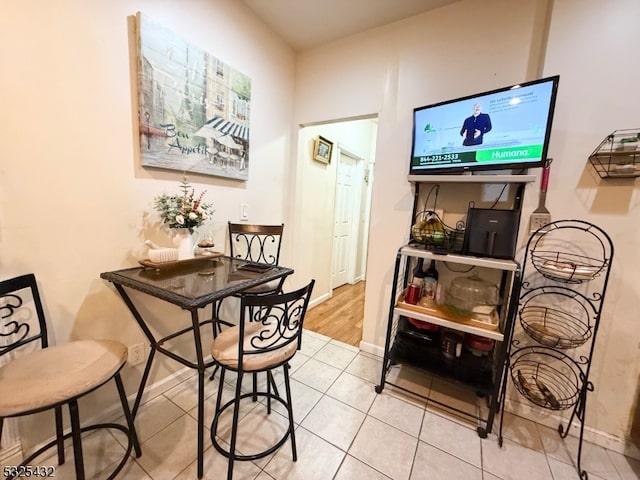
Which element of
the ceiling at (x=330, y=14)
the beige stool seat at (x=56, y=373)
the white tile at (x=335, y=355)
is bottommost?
the white tile at (x=335, y=355)

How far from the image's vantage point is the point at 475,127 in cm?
156

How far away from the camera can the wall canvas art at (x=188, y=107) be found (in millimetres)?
1428

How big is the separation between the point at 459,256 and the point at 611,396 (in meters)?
1.15

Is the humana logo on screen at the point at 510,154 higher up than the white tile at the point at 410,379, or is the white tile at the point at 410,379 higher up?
the humana logo on screen at the point at 510,154

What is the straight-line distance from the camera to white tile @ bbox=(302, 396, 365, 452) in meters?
1.43

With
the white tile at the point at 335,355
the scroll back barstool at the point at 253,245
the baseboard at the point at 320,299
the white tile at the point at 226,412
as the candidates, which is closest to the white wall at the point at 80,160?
the white tile at the point at 226,412

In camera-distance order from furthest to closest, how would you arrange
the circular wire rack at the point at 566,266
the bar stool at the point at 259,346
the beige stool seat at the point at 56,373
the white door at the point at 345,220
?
the white door at the point at 345,220
the circular wire rack at the point at 566,266
the bar stool at the point at 259,346
the beige stool seat at the point at 56,373

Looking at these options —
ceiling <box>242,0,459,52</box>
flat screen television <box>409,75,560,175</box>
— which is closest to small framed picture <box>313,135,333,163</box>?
ceiling <box>242,0,459,52</box>

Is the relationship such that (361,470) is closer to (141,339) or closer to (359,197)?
(141,339)

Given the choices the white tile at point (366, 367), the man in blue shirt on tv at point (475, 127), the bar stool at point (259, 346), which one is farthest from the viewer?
the white tile at point (366, 367)

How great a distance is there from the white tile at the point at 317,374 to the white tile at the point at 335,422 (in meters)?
0.15

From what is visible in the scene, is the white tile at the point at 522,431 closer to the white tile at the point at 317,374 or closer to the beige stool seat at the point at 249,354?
the white tile at the point at 317,374

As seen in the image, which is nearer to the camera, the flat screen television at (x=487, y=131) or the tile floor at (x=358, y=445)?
the tile floor at (x=358, y=445)

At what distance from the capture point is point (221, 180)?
6.36ft
